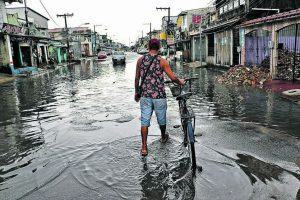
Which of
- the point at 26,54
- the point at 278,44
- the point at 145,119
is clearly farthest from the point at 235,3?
the point at 26,54

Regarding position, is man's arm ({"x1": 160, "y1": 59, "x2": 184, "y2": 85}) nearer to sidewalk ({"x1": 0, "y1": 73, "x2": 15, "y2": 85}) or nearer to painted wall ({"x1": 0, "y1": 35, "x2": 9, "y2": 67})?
sidewalk ({"x1": 0, "y1": 73, "x2": 15, "y2": 85})

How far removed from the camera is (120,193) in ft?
14.4

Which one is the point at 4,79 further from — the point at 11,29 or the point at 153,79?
the point at 153,79

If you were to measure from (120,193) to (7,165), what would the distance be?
2.52 m

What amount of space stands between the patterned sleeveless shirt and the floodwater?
3.60ft

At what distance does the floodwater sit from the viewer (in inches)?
175

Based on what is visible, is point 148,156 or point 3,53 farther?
point 3,53

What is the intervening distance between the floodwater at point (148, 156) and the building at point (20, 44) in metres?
24.2

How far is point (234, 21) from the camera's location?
2555cm

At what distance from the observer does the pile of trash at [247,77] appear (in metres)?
17.0

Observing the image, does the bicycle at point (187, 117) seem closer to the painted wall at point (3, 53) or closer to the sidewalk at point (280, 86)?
the sidewalk at point (280, 86)

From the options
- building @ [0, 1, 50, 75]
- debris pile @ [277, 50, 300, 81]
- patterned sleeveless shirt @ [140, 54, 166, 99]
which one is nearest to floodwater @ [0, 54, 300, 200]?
patterned sleeveless shirt @ [140, 54, 166, 99]

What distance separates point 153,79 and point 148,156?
1366 millimetres

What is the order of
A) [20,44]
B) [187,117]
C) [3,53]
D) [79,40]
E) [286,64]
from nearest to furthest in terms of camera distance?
[187,117] < [286,64] < [3,53] < [20,44] < [79,40]
